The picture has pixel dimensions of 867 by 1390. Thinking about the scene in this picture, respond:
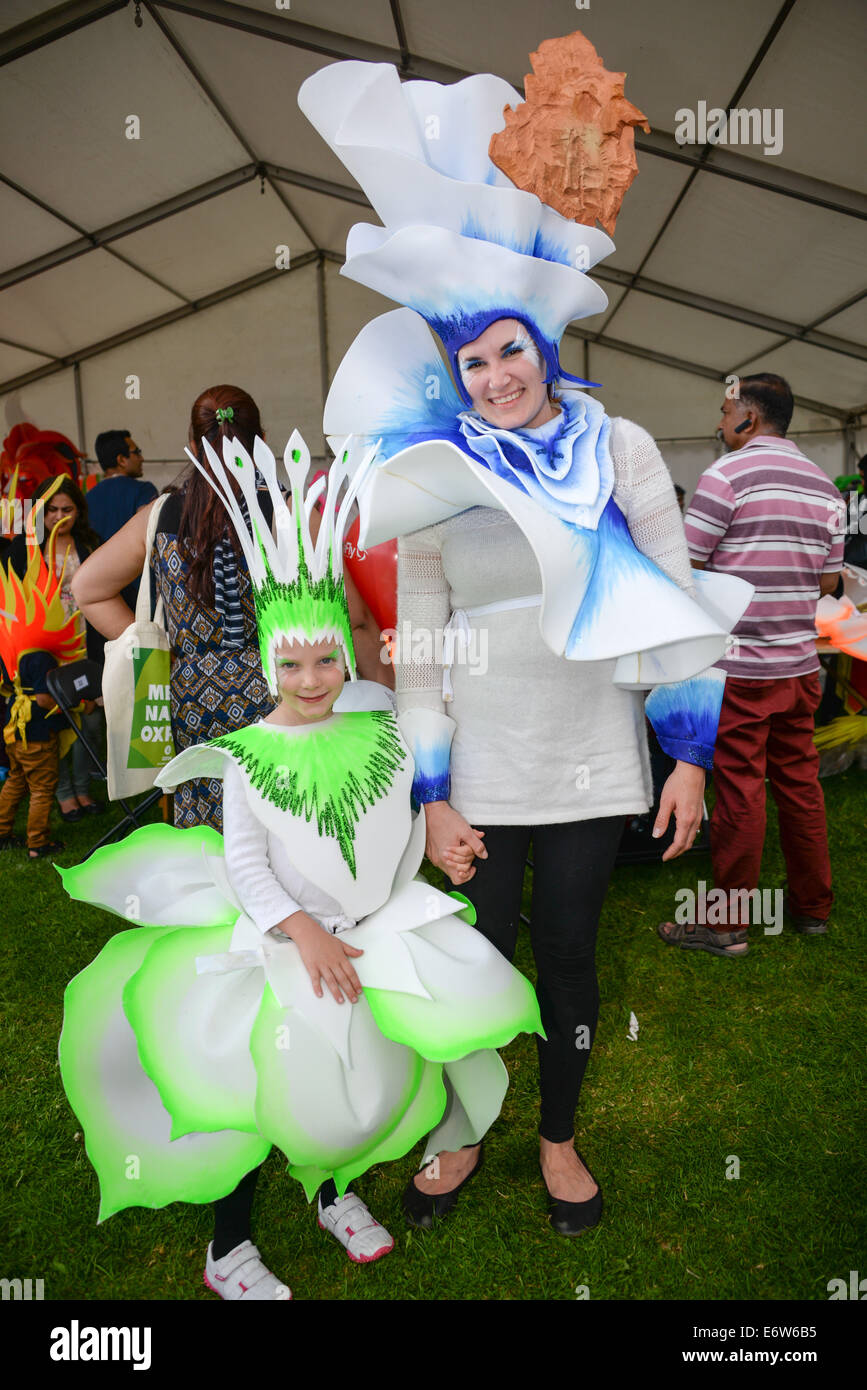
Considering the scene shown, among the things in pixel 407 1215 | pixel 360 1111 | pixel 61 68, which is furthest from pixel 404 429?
pixel 61 68

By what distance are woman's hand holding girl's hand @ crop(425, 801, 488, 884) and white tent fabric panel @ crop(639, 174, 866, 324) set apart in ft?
20.1

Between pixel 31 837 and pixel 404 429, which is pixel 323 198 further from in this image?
pixel 404 429

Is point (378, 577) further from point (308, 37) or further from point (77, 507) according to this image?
point (308, 37)

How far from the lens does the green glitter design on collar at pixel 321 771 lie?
1.30 metres

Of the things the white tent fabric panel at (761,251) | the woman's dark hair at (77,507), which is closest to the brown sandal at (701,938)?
the woman's dark hair at (77,507)

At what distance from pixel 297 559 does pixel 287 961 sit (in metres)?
0.60

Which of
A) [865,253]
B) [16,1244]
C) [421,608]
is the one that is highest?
[865,253]

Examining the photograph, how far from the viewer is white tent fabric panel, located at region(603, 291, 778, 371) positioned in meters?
8.40

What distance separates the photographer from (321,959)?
4.12 feet

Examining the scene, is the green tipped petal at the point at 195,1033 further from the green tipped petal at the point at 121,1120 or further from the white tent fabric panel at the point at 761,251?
the white tent fabric panel at the point at 761,251

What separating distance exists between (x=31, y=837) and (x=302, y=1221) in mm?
2620

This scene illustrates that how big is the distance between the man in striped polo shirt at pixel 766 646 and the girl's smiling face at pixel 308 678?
165cm

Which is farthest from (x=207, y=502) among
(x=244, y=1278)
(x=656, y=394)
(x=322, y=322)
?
(x=656, y=394)
